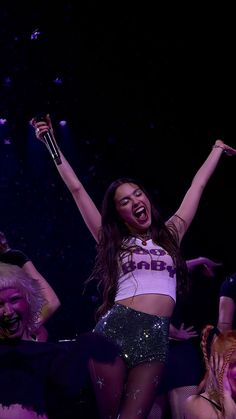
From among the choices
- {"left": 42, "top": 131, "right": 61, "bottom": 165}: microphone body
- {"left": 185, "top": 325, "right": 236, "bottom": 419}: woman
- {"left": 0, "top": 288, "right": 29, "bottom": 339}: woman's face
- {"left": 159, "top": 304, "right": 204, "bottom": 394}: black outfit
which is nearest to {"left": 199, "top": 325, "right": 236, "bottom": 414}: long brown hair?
{"left": 185, "top": 325, "right": 236, "bottom": 419}: woman

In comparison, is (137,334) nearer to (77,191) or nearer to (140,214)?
(140,214)

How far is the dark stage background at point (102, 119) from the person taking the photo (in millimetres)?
6543

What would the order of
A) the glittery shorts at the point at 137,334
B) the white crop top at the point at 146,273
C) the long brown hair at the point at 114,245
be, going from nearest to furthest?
1. the glittery shorts at the point at 137,334
2. the white crop top at the point at 146,273
3. the long brown hair at the point at 114,245

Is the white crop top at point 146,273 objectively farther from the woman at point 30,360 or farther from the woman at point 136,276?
the woman at point 30,360

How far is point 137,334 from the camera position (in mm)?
2893

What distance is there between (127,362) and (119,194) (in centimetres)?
92

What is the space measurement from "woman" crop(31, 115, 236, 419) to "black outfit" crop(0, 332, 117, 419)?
1.55ft

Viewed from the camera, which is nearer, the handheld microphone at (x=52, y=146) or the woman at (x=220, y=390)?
the woman at (x=220, y=390)

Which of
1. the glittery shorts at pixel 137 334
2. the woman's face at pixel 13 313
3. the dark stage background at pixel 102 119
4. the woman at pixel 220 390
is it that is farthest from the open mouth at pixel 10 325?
the dark stage background at pixel 102 119

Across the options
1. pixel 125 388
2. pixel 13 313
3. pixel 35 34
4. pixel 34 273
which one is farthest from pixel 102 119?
pixel 13 313

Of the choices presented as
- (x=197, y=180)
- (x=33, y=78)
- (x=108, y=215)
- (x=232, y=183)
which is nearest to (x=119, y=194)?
(x=108, y=215)

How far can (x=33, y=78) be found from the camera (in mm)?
6895

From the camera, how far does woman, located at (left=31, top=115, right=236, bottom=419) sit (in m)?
2.82

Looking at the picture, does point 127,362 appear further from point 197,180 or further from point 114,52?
point 114,52
